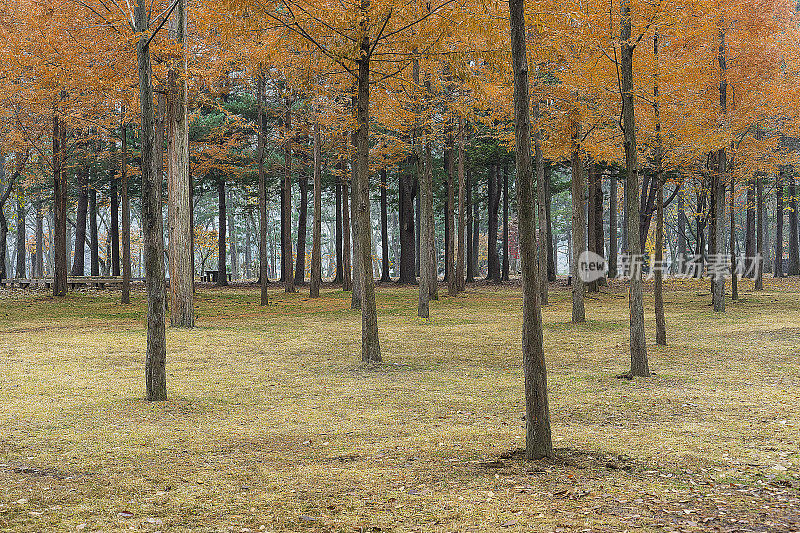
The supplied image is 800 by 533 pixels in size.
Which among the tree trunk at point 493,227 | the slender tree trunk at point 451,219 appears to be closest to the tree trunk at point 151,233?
the slender tree trunk at point 451,219

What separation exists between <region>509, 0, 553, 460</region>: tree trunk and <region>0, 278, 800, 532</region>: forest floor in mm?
279

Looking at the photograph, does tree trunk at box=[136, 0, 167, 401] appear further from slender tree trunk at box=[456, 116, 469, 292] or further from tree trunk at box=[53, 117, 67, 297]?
tree trunk at box=[53, 117, 67, 297]

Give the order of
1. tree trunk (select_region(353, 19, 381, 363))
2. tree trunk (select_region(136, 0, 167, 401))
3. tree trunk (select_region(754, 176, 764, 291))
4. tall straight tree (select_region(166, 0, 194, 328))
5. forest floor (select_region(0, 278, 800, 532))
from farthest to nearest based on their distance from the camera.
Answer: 1. tree trunk (select_region(754, 176, 764, 291))
2. tall straight tree (select_region(166, 0, 194, 328))
3. tree trunk (select_region(353, 19, 381, 363))
4. tree trunk (select_region(136, 0, 167, 401))
5. forest floor (select_region(0, 278, 800, 532))

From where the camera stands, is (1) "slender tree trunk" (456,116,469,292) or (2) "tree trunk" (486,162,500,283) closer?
(1) "slender tree trunk" (456,116,469,292)

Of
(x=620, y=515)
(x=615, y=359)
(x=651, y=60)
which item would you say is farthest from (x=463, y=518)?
(x=651, y=60)

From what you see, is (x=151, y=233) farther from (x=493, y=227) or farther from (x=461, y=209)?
(x=493, y=227)

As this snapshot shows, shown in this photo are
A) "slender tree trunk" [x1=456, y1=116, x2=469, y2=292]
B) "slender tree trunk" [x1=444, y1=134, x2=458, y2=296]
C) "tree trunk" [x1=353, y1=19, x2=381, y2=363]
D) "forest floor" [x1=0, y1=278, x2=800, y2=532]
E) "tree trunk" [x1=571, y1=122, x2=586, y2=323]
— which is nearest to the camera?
"forest floor" [x1=0, y1=278, x2=800, y2=532]

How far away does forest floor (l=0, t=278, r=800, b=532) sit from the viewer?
400cm

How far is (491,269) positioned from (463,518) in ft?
96.3

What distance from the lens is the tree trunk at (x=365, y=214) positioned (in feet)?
32.3

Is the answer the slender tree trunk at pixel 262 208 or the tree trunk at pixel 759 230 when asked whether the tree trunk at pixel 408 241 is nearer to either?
the slender tree trunk at pixel 262 208

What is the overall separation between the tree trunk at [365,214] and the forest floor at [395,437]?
0.47m

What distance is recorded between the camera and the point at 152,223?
23.5 feet

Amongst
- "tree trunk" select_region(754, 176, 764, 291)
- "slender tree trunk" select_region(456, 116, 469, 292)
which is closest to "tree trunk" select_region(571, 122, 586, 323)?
"slender tree trunk" select_region(456, 116, 469, 292)
